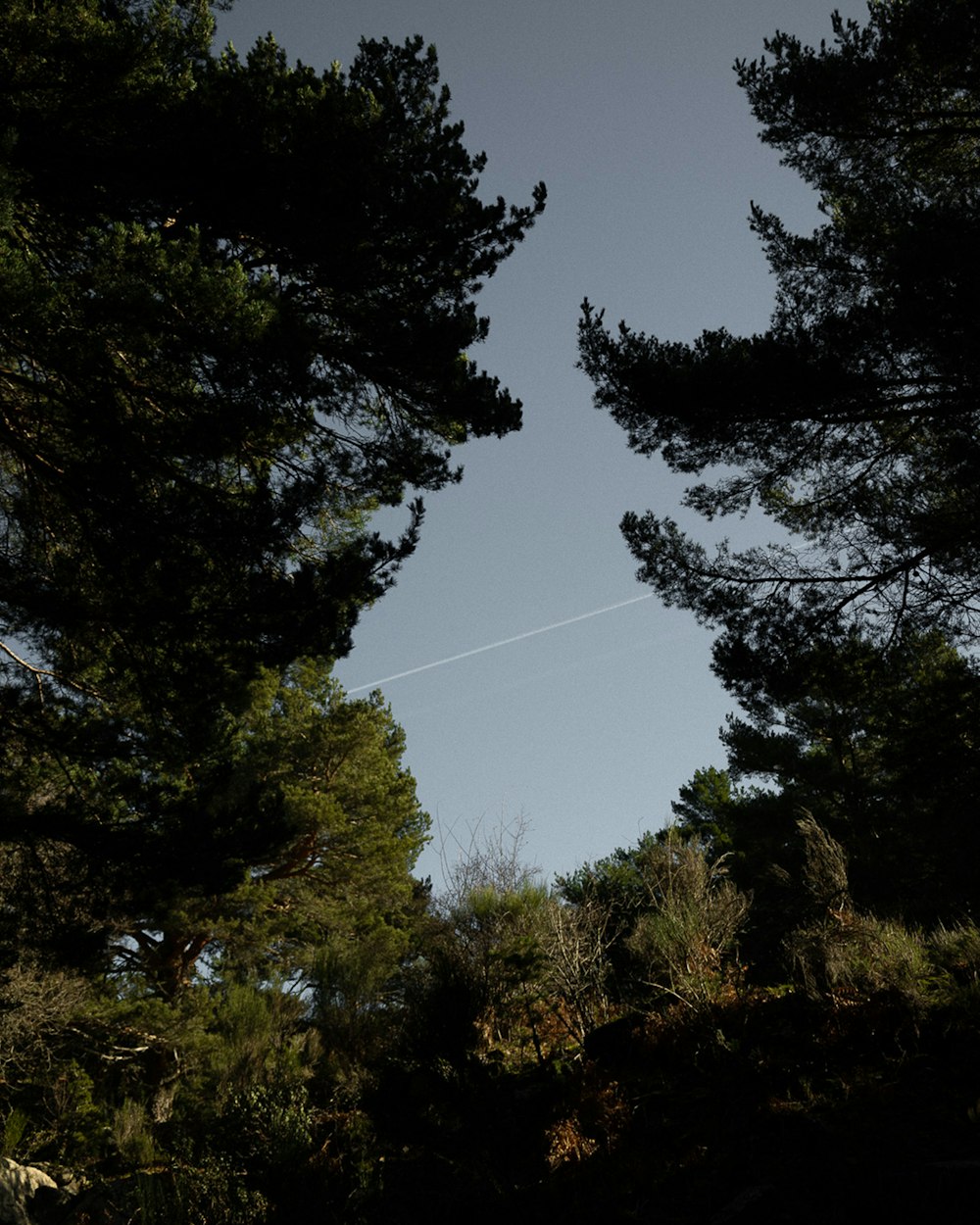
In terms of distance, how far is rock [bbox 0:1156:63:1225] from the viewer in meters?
9.95

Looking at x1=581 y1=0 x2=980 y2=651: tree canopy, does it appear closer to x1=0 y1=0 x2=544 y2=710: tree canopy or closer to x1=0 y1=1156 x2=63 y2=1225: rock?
x1=0 y1=0 x2=544 y2=710: tree canopy

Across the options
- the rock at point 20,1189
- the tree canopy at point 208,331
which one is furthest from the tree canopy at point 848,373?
the rock at point 20,1189

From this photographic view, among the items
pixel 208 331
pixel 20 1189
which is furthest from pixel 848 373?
pixel 20 1189

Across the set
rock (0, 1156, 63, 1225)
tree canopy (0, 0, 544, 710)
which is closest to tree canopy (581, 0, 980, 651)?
tree canopy (0, 0, 544, 710)

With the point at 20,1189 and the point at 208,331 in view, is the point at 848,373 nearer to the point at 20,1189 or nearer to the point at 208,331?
the point at 208,331

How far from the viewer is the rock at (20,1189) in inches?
392

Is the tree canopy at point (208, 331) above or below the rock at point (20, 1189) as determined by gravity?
above

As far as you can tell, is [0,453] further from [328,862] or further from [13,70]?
[328,862]

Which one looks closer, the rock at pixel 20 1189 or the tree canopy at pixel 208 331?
the tree canopy at pixel 208 331

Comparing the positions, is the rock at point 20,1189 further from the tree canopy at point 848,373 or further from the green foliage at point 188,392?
the tree canopy at point 848,373

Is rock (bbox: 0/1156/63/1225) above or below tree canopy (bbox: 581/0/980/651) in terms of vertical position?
below

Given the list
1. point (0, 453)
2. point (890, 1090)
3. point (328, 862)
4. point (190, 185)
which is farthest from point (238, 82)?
point (328, 862)

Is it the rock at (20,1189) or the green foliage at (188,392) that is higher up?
the green foliage at (188,392)

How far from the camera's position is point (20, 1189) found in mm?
10508
